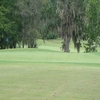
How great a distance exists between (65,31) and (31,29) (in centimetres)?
1192

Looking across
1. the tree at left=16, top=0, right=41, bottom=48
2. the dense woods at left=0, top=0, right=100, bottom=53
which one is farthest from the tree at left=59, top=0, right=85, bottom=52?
the tree at left=16, top=0, right=41, bottom=48

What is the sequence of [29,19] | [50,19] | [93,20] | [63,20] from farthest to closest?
[29,19]
[50,19]
[93,20]
[63,20]

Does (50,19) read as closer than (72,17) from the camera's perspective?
No

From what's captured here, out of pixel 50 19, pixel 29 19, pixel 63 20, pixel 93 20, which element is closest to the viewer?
pixel 63 20


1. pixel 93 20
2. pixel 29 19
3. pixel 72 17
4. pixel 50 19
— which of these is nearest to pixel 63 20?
pixel 72 17

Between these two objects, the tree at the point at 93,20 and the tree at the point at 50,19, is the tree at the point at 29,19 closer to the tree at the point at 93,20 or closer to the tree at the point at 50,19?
the tree at the point at 50,19

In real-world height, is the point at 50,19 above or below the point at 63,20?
above

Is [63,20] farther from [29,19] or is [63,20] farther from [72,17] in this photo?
[29,19]

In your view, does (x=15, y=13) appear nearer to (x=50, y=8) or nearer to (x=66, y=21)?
(x=50, y=8)

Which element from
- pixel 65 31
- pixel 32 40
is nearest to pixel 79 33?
pixel 65 31

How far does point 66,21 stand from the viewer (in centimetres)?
4047

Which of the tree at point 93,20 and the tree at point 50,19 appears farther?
the tree at point 50,19

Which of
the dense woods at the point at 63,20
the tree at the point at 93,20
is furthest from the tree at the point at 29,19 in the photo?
the tree at the point at 93,20

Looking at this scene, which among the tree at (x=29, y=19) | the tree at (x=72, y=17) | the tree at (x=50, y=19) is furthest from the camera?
the tree at (x=29, y=19)
